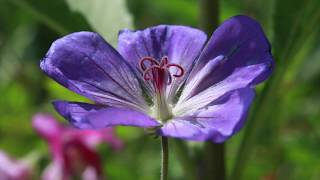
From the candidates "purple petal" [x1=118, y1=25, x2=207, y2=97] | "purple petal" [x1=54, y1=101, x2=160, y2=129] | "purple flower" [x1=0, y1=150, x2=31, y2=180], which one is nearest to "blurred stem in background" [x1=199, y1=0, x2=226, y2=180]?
"purple petal" [x1=118, y1=25, x2=207, y2=97]

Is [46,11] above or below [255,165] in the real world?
above

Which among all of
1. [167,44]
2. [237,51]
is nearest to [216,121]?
[237,51]

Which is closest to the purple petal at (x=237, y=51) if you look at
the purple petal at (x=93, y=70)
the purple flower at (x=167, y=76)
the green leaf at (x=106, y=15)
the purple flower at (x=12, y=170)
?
the purple flower at (x=167, y=76)

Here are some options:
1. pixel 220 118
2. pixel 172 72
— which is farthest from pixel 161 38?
pixel 220 118

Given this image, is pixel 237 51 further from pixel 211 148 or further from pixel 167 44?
pixel 211 148

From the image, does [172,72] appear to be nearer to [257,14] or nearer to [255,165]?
[255,165]

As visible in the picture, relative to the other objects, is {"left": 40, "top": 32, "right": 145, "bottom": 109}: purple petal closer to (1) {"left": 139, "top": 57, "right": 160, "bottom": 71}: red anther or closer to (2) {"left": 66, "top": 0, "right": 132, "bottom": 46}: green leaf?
(1) {"left": 139, "top": 57, "right": 160, "bottom": 71}: red anther

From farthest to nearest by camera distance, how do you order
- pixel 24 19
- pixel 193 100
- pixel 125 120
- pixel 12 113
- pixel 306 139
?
pixel 24 19, pixel 12 113, pixel 306 139, pixel 193 100, pixel 125 120
